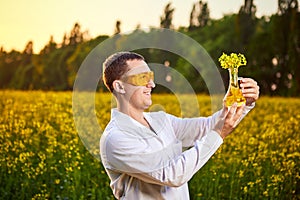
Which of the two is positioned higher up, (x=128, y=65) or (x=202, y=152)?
(x=128, y=65)

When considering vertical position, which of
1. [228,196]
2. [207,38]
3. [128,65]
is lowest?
[228,196]

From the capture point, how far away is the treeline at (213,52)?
3.06 m

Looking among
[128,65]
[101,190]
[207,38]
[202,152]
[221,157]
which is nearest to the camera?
[202,152]

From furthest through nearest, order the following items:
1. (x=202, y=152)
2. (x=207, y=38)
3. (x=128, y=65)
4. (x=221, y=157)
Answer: (x=207, y=38) < (x=221, y=157) < (x=128, y=65) < (x=202, y=152)

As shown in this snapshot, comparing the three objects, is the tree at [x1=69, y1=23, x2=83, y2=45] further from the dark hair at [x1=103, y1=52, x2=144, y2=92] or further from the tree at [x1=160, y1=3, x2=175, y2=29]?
the dark hair at [x1=103, y1=52, x2=144, y2=92]

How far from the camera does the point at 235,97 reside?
154 centimetres

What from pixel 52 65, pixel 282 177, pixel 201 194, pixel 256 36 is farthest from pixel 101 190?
pixel 256 36

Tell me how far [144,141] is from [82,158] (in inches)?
57.5

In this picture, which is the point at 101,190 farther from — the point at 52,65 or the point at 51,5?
the point at 51,5

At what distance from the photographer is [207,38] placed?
3371 millimetres

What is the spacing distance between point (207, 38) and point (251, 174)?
83 centimetres

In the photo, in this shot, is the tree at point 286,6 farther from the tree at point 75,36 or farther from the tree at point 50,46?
the tree at point 50,46

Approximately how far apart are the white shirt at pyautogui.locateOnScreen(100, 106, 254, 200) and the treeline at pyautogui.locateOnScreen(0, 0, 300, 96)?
139cm

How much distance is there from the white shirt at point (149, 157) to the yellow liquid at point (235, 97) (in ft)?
0.32
